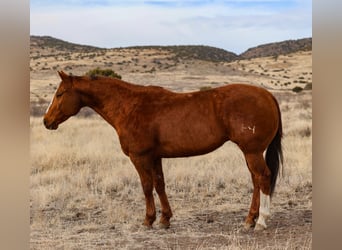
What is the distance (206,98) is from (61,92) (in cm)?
81

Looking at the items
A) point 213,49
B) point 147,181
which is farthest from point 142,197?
point 213,49

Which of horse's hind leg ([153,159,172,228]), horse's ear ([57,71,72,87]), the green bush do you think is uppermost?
the green bush

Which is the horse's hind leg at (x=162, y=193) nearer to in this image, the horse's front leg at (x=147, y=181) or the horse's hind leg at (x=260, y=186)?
the horse's front leg at (x=147, y=181)

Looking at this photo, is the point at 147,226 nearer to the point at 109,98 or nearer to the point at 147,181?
the point at 147,181

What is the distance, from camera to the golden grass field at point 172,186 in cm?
289

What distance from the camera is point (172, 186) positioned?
117 inches

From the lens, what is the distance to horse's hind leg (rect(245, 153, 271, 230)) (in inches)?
114

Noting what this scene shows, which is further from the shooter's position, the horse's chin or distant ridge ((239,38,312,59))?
distant ridge ((239,38,312,59))

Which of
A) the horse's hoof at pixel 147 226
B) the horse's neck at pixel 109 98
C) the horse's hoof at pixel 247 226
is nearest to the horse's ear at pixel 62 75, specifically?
the horse's neck at pixel 109 98

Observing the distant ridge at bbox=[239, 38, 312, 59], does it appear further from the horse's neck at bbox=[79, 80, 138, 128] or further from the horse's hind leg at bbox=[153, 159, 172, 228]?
the horse's hind leg at bbox=[153, 159, 172, 228]

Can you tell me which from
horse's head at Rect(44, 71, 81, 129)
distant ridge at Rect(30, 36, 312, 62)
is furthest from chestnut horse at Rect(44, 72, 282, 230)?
distant ridge at Rect(30, 36, 312, 62)

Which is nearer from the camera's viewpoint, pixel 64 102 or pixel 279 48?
pixel 64 102

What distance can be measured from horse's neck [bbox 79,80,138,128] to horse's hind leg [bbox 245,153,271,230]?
2.43 feet

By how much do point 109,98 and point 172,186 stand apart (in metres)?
0.61
